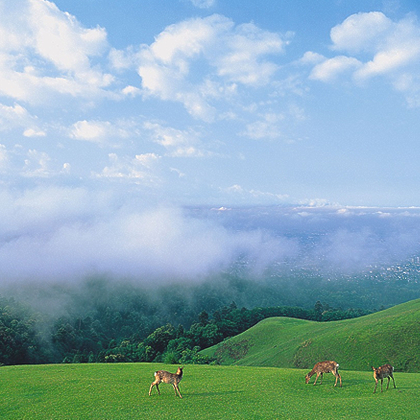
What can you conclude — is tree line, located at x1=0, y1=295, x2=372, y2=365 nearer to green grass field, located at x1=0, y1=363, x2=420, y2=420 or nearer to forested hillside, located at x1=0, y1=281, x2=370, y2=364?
forested hillside, located at x1=0, y1=281, x2=370, y2=364

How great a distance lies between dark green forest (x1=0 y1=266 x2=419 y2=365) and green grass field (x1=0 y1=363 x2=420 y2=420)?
16.0 m

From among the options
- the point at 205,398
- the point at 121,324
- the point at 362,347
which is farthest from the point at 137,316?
the point at 205,398

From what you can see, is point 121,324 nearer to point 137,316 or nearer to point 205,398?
point 137,316

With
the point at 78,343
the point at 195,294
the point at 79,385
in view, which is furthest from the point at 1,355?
the point at 195,294

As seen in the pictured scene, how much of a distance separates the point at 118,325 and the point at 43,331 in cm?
5309

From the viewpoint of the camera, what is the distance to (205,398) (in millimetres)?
12320

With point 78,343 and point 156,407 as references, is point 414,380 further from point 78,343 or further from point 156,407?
point 78,343

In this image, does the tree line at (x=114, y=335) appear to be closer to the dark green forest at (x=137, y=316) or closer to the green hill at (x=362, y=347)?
the dark green forest at (x=137, y=316)

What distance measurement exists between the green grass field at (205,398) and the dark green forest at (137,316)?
1597cm

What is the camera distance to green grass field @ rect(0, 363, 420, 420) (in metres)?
10.8

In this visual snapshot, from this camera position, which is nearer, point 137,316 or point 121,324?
point 121,324

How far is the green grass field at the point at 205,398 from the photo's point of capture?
10836 mm

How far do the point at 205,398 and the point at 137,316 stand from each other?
5939 inches

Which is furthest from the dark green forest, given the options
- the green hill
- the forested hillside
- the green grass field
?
the green grass field
